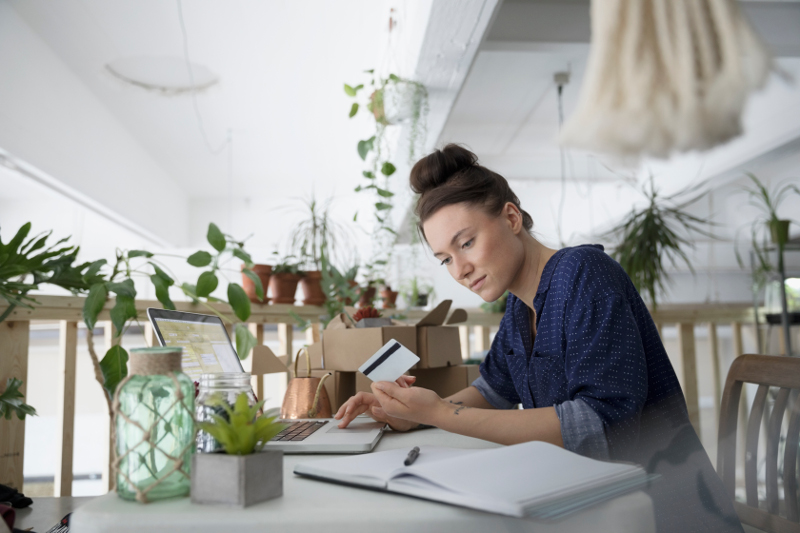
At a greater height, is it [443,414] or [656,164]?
[656,164]

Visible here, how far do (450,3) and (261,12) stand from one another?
1798mm

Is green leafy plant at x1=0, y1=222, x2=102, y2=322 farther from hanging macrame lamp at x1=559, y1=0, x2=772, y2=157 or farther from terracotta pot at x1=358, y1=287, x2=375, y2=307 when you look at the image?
terracotta pot at x1=358, y1=287, x2=375, y2=307

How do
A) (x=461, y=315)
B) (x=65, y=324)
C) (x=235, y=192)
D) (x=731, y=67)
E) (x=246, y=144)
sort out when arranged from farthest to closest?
(x=235, y=192) → (x=246, y=144) → (x=65, y=324) → (x=461, y=315) → (x=731, y=67)

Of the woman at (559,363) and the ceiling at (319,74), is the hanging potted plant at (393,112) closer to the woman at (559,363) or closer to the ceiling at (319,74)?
the ceiling at (319,74)

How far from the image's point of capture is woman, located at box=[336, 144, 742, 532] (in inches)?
32.9

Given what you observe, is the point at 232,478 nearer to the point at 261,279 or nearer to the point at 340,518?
the point at 340,518

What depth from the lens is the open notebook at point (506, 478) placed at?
1.66 ft

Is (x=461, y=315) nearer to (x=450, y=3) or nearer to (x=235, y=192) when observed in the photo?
(x=450, y=3)

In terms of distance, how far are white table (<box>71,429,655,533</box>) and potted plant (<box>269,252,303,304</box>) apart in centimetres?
198

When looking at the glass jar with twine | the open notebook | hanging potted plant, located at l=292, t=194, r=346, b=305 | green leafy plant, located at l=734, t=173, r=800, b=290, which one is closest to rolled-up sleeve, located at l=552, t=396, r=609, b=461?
the open notebook

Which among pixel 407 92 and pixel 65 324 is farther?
pixel 407 92

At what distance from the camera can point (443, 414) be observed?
2.84 feet

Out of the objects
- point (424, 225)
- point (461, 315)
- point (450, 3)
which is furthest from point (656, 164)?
point (450, 3)

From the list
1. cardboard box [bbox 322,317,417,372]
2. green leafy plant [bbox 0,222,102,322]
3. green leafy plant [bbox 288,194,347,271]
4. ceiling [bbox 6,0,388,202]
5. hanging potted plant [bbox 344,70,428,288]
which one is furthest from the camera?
ceiling [bbox 6,0,388,202]
